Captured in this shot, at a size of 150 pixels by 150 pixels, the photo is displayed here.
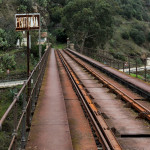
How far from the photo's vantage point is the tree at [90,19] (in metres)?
45.9

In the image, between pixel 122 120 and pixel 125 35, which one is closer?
pixel 122 120

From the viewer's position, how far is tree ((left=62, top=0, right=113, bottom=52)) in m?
45.9

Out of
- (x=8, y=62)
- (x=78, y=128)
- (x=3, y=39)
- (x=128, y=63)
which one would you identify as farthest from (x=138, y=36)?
(x=78, y=128)

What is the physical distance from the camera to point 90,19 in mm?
45625

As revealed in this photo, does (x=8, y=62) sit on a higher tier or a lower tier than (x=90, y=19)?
lower

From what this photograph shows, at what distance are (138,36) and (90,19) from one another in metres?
49.0

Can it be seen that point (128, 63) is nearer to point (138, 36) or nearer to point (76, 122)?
point (76, 122)

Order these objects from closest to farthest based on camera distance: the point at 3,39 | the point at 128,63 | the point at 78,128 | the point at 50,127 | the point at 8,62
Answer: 1. the point at 50,127
2. the point at 78,128
3. the point at 128,63
4. the point at 8,62
5. the point at 3,39

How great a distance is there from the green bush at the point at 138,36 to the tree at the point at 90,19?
44.1m

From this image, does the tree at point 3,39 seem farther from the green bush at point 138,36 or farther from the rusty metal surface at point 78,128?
the green bush at point 138,36

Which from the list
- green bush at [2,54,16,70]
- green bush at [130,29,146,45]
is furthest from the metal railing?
green bush at [130,29,146,45]

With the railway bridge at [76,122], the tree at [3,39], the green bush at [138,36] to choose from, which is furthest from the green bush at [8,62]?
the green bush at [138,36]

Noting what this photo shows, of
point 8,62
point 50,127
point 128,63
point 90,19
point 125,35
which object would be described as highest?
point 90,19

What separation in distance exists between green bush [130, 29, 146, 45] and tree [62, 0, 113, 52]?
4406cm
